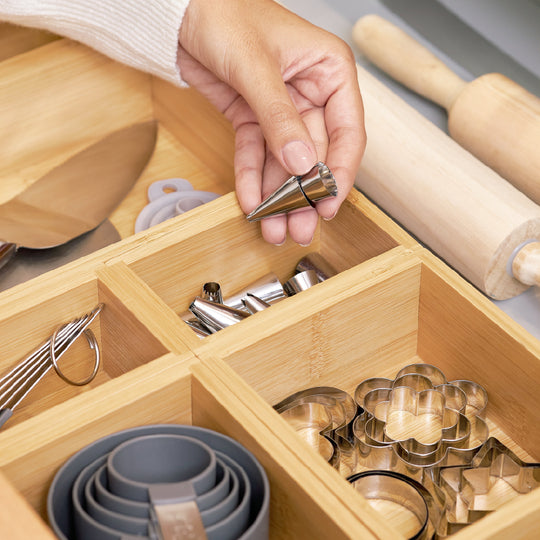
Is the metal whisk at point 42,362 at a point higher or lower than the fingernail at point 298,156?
lower

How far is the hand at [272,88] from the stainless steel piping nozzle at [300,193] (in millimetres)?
11

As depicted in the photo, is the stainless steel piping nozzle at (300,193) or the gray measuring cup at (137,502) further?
the stainless steel piping nozzle at (300,193)

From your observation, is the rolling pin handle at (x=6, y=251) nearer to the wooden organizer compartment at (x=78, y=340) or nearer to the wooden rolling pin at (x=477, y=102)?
the wooden organizer compartment at (x=78, y=340)

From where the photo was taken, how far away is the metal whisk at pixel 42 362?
720 millimetres

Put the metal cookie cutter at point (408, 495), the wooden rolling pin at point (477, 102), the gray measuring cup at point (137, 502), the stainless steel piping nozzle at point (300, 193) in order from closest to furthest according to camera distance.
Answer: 1. the gray measuring cup at point (137, 502)
2. the metal cookie cutter at point (408, 495)
3. the stainless steel piping nozzle at point (300, 193)
4. the wooden rolling pin at point (477, 102)

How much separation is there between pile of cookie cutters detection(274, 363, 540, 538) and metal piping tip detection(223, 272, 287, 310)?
12cm

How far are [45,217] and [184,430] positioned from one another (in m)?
0.40

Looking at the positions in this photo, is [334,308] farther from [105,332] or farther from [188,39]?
[188,39]

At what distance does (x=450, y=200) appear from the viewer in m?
0.85

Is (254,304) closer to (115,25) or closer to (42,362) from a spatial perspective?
(42,362)

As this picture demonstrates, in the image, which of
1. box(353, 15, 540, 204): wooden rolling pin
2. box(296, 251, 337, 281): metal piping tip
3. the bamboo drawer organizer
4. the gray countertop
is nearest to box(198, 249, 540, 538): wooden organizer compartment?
the bamboo drawer organizer

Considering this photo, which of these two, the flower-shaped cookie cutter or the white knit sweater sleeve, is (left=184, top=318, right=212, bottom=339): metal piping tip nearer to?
the flower-shaped cookie cutter

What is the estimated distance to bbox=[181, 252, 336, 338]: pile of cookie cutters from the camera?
775 mm

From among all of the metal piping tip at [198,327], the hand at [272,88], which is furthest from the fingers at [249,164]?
the metal piping tip at [198,327]
